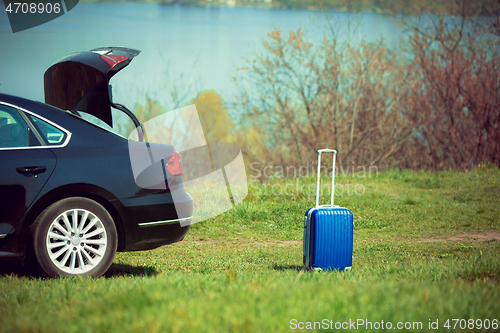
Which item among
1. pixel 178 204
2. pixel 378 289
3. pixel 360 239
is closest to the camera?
pixel 378 289

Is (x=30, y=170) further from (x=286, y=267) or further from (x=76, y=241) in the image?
(x=286, y=267)

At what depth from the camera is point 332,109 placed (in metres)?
18.2

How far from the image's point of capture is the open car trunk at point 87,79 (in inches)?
→ 216

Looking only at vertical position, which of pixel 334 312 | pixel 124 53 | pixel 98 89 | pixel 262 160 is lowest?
pixel 262 160

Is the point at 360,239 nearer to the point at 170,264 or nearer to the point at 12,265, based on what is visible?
the point at 170,264

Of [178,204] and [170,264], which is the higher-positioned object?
[178,204]

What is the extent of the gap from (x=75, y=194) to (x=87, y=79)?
188cm

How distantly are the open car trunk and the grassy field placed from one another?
7.28 ft

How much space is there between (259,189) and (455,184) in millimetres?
6214

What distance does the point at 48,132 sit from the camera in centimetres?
459

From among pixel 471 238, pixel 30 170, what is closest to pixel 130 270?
pixel 30 170

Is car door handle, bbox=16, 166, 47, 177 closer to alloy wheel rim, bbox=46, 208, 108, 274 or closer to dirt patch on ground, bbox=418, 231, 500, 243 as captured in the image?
alloy wheel rim, bbox=46, 208, 108, 274

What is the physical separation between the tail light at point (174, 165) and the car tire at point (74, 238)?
2.78 feet

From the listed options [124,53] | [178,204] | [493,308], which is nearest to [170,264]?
[178,204]
